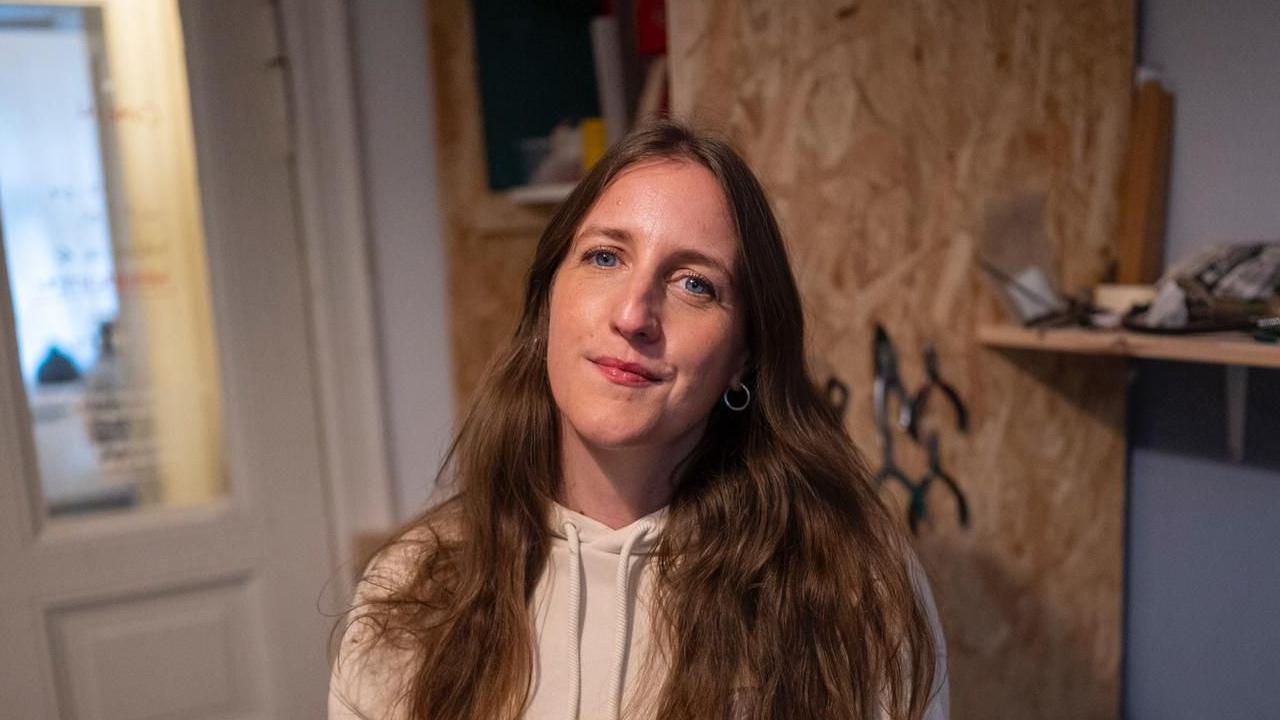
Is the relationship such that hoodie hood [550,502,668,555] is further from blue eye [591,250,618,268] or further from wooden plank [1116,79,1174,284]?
wooden plank [1116,79,1174,284]

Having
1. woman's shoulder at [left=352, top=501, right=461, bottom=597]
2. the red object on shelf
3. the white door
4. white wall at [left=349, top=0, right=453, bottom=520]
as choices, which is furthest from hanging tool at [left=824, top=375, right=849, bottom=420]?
the white door

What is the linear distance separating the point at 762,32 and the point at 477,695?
37.0 inches

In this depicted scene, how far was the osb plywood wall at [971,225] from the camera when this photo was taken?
128cm

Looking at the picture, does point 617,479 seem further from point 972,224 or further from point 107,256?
point 107,256

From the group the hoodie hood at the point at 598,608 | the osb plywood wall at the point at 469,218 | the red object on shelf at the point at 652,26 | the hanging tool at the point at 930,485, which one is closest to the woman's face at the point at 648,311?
the hoodie hood at the point at 598,608

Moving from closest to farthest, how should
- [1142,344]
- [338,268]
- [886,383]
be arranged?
[1142,344]
[886,383]
[338,268]

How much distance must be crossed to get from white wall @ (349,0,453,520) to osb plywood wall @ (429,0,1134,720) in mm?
979

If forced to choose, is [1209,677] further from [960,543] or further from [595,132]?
[595,132]

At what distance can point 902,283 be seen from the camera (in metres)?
1.33

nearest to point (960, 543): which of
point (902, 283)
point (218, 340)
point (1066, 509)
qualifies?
point (1066, 509)

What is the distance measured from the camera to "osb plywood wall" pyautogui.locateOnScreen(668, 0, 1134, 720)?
1275 mm

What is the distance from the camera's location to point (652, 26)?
1648 millimetres

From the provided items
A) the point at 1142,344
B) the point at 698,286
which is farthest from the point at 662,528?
the point at 1142,344

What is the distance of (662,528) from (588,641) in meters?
0.15
